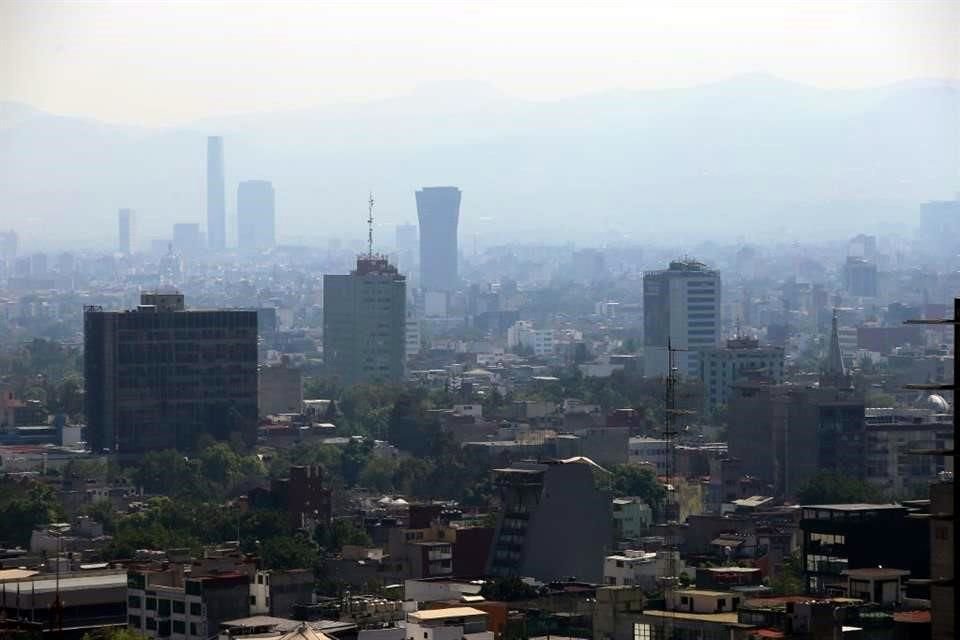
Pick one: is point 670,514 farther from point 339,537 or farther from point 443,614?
point 443,614

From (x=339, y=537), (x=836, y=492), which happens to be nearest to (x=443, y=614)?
(x=339, y=537)

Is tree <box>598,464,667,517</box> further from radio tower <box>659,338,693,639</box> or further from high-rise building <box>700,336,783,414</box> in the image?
high-rise building <box>700,336,783,414</box>

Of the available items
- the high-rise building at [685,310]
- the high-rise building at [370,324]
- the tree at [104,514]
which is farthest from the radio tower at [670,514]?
the high-rise building at [685,310]

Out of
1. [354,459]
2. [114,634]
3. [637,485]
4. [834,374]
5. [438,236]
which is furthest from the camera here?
[438,236]

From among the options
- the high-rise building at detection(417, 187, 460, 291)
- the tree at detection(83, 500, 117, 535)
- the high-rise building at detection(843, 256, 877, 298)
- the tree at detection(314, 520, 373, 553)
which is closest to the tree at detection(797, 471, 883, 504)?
the tree at detection(314, 520, 373, 553)

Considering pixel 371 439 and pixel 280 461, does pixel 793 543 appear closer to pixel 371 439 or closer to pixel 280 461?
pixel 280 461
